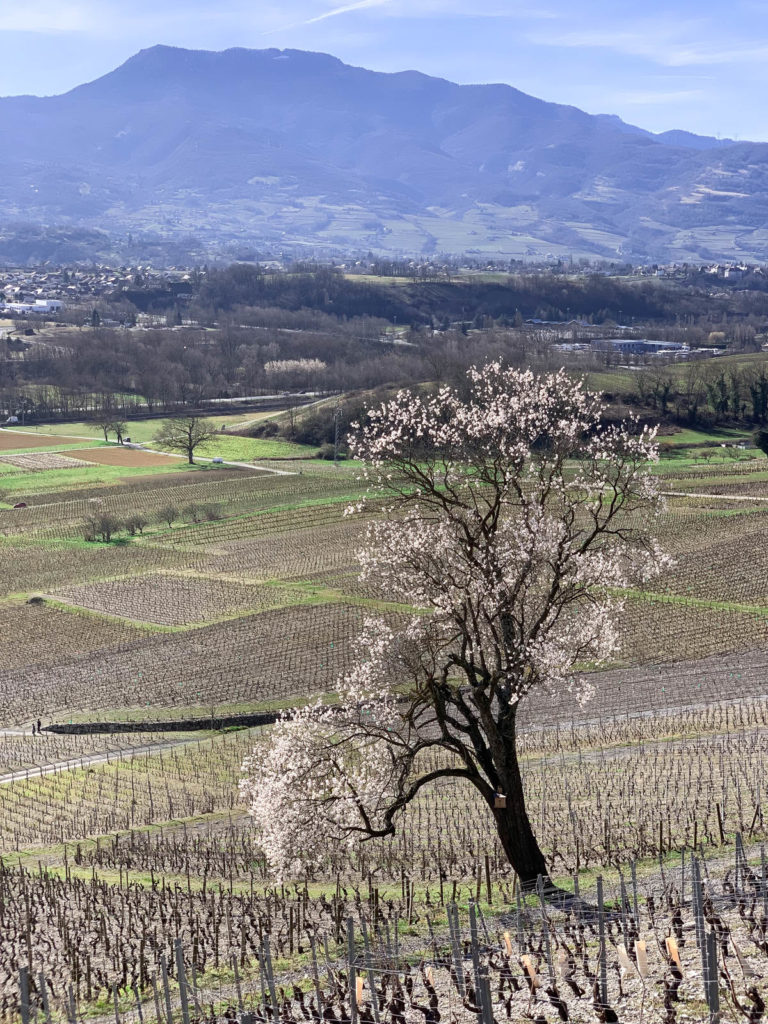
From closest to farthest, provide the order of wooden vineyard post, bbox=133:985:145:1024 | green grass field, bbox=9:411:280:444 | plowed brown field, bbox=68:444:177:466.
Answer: wooden vineyard post, bbox=133:985:145:1024
plowed brown field, bbox=68:444:177:466
green grass field, bbox=9:411:280:444

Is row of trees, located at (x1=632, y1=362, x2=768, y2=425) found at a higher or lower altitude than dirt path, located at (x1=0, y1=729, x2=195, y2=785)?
higher

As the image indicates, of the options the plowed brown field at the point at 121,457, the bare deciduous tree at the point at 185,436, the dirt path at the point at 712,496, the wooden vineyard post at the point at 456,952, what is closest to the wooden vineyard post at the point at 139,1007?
the wooden vineyard post at the point at 456,952

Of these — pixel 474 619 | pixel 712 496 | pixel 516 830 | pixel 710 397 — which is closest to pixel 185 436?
pixel 710 397

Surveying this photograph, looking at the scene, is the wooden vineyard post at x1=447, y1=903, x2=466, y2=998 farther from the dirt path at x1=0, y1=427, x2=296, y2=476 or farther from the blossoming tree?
the dirt path at x1=0, y1=427, x2=296, y2=476

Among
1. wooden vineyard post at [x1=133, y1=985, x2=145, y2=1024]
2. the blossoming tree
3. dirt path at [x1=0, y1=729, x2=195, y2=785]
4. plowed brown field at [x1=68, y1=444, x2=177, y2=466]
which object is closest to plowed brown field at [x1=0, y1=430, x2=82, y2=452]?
plowed brown field at [x1=68, y1=444, x2=177, y2=466]

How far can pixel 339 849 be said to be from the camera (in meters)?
21.5

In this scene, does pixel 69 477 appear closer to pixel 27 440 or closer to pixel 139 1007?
pixel 27 440

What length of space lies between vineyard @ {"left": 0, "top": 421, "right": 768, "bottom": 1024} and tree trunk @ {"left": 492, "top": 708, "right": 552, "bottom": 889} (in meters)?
0.53

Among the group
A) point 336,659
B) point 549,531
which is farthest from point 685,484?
point 549,531

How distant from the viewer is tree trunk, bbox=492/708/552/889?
20812 mm

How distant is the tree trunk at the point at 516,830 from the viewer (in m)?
20.8

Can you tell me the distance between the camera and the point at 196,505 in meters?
92.2

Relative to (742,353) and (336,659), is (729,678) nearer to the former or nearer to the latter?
(336,659)

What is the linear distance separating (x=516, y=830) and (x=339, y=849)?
3.05m
